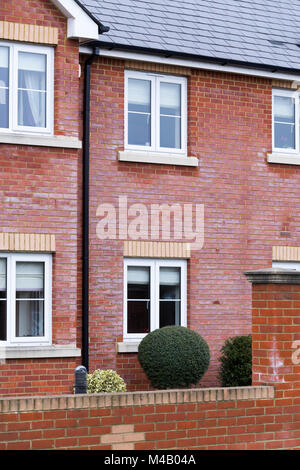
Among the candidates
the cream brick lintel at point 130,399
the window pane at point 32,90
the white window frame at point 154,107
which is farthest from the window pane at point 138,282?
the cream brick lintel at point 130,399

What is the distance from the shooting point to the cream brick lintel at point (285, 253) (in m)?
17.5

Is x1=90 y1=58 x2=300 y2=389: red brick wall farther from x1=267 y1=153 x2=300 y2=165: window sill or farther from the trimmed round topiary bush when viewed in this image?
the trimmed round topiary bush

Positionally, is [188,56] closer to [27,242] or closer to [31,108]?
[31,108]

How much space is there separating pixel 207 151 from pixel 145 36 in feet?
7.75

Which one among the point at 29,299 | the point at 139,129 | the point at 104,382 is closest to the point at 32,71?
the point at 139,129

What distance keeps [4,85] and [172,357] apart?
519cm

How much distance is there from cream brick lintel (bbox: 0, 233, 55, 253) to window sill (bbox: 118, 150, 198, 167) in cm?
222

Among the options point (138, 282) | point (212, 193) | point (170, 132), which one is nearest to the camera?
point (138, 282)

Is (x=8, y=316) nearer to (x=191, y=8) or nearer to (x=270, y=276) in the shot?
(x=270, y=276)

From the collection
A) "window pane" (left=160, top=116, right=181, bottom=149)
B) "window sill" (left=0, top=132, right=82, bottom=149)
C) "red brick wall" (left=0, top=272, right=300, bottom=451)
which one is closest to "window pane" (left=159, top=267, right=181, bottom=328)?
"window pane" (left=160, top=116, right=181, bottom=149)

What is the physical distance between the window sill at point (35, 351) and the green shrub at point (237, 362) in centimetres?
307

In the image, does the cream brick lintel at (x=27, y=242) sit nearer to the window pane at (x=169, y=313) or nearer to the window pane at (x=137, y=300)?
the window pane at (x=137, y=300)

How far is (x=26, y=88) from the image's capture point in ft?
48.7
